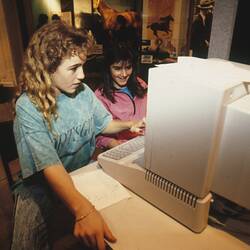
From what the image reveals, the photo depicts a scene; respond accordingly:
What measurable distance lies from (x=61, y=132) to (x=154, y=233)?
63cm

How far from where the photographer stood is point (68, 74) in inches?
48.0

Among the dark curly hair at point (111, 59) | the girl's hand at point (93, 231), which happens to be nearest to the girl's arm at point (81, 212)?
the girl's hand at point (93, 231)

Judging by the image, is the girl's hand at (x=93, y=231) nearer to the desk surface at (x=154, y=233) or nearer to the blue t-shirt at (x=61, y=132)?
the desk surface at (x=154, y=233)

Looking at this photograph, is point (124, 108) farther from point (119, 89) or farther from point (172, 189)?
point (172, 189)

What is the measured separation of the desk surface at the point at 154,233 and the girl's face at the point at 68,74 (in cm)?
60

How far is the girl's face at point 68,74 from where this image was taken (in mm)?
1201

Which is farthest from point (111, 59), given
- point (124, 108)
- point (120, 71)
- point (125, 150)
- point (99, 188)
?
point (99, 188)

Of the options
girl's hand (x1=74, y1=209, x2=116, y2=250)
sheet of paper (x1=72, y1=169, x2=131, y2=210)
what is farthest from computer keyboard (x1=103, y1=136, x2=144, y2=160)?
girl's hand (x1=74, y1=209, x2=116, y2=250)

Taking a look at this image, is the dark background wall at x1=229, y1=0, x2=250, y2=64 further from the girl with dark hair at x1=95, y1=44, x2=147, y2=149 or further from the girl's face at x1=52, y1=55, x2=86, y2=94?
the girl with dark hair at x1=95, y1=44, x2=147, y2=149

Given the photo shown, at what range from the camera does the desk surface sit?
799mm

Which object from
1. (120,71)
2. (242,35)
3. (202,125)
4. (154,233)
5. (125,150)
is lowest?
(154,233)

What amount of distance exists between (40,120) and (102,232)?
0.56 m

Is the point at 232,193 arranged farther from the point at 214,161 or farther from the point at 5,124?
the point at 5,124

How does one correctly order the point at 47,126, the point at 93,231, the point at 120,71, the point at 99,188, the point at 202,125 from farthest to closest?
the point at 120,71 < the point at 47,126 < the point at 99,188 < the point at 93,231 < the point at 202,125
